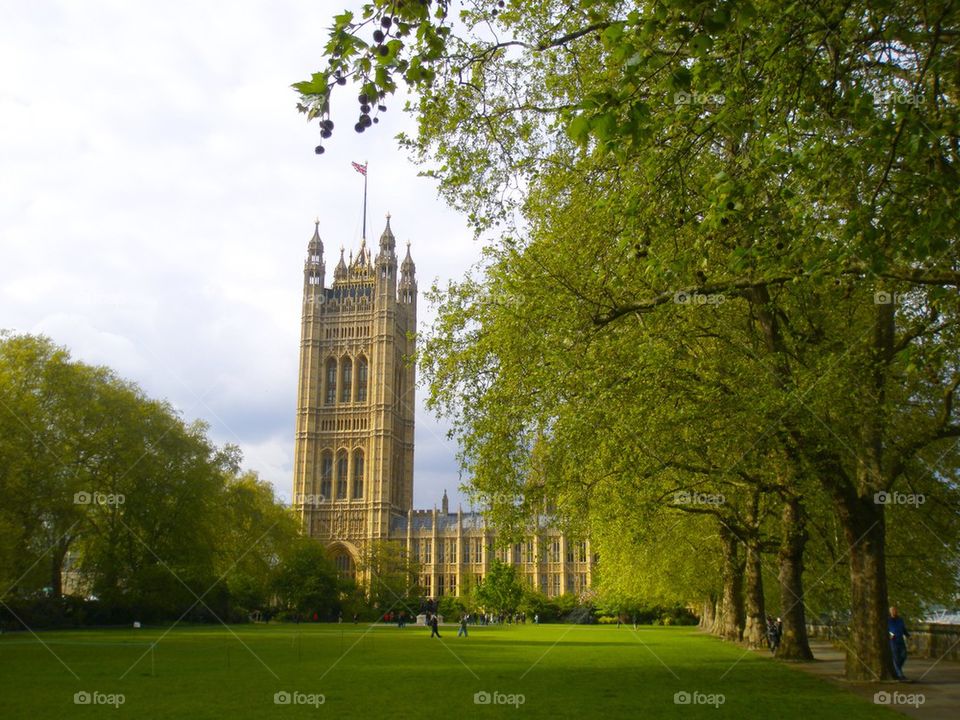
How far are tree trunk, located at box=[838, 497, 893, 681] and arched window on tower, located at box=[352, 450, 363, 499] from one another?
113 meters

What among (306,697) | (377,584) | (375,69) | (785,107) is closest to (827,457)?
(785,107)

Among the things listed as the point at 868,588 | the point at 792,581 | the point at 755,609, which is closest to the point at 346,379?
Answer: the point at 755,609

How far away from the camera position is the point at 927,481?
22.8 m

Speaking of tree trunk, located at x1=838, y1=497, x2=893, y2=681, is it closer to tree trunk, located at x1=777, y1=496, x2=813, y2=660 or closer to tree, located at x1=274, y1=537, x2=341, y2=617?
tree trunk, located at x1=777, y1=496, x2=813, y2=660

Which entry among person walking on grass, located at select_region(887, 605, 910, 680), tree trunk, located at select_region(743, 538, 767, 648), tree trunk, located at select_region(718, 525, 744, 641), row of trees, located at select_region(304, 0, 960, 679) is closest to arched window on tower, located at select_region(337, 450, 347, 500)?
tree trunk, located at select_region(718, 525, 744, 641)

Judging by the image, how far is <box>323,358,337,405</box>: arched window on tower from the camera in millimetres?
131250

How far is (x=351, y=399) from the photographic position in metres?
130

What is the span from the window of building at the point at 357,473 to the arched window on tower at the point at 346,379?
28.3ft

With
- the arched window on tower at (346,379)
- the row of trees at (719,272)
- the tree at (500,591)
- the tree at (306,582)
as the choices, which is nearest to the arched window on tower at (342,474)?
the arched window on tower at (346,379)

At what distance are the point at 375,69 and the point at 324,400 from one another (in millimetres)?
126375

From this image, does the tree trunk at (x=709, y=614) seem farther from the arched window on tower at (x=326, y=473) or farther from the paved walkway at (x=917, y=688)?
the arched window on tower at (x=326, y=473)

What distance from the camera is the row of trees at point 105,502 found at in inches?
1393

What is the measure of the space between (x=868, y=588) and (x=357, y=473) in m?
115

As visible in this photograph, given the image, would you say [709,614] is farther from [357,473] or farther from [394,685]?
[357,473]
